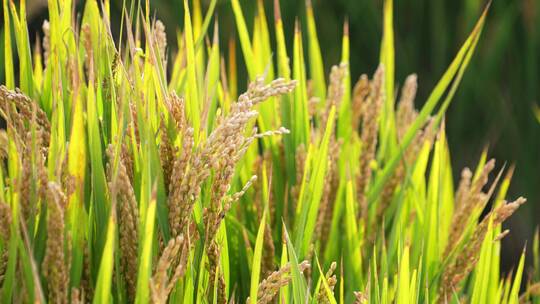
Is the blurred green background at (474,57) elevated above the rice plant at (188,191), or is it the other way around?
the blurred green background at (474,57)

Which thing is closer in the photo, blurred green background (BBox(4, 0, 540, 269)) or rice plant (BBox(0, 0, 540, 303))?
rice plant (BBox(0, 0, 540, 303))

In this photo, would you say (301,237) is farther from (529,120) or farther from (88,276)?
(529,120)

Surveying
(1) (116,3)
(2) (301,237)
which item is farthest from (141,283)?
(1) (116,3)

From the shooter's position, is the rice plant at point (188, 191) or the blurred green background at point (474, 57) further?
the blurred green background at point (474, 57)

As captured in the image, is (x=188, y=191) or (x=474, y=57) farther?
(x=474, y=57)

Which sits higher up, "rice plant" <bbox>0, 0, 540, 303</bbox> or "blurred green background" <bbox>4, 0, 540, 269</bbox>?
"blurred green background" <bbox>4, 0, 540, 269</bbox>
